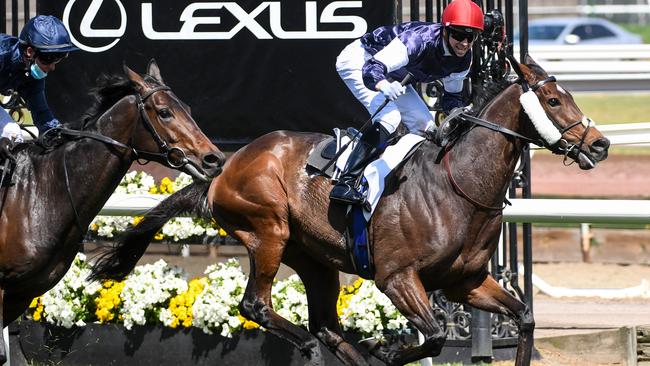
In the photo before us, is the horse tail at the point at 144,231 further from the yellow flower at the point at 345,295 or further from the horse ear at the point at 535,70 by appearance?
the horse ear at the point at 535,70

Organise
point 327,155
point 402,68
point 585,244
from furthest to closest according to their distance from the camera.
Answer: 1. point 585,244
2. point 327,155
3. point 402,68

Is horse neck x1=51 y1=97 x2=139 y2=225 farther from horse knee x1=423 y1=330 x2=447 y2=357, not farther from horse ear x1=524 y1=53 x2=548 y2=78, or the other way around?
horse ear x1=524 y1=53 x2=548 y2=78

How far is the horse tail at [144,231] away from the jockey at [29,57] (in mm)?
997

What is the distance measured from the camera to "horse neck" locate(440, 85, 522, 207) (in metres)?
6.33

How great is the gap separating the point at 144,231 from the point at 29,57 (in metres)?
1.41

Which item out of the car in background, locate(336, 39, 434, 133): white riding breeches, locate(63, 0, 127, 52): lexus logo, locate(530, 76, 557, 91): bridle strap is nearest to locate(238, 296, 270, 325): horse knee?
locate(336, 39, 434, 133): white riding breeches

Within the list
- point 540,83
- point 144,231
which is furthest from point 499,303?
point 144,231

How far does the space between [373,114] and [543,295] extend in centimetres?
420

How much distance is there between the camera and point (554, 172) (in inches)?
658

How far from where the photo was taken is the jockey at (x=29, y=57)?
5.96 m

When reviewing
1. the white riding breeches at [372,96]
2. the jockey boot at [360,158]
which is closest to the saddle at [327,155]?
the jockey boot at [360,158]

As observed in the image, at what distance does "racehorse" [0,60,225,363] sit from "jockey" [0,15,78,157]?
0.91 feet

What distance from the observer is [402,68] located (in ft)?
21.6

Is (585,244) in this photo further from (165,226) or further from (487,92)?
(487,92)
